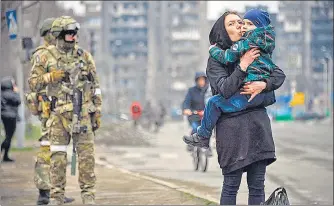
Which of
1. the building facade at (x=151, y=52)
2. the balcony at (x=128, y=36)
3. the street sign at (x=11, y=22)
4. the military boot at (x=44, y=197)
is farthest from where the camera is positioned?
the balcony at (x=128, y=36)

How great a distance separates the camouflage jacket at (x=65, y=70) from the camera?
8805 mm

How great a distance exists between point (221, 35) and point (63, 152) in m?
2.99

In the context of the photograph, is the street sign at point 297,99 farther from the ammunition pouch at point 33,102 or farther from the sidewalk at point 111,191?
the ammunition pouch at point 33,102

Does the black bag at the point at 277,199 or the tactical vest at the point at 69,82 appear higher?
the tactical vest at the point at 69,82

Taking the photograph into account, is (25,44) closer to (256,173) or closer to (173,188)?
(173,188)

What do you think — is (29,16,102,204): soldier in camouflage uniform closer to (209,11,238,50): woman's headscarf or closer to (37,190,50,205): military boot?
(37,190,50,205): military boot

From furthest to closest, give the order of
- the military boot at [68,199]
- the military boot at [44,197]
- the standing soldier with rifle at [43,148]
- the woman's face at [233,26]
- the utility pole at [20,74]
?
the utility pole at [20,74]
the military boot at [68,199]
the military boot at [44,197]
the standing soldier with rifle at [43,148]
the woman's face at [233,26]

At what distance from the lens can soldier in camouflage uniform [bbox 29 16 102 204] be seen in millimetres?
8766

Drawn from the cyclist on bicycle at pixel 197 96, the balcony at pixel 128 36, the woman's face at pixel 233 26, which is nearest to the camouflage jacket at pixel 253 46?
the woman's face at pixel 233 26

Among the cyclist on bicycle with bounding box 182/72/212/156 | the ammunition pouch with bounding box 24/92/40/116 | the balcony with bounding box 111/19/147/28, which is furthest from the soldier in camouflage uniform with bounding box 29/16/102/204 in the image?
the balcony with bounding box 111/19/147/28

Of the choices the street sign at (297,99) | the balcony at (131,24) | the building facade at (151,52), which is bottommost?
the street sign at (297,99)

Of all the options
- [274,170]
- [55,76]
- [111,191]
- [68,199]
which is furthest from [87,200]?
[274,170]

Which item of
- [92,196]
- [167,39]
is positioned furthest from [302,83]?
[92,196]

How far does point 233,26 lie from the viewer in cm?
627
